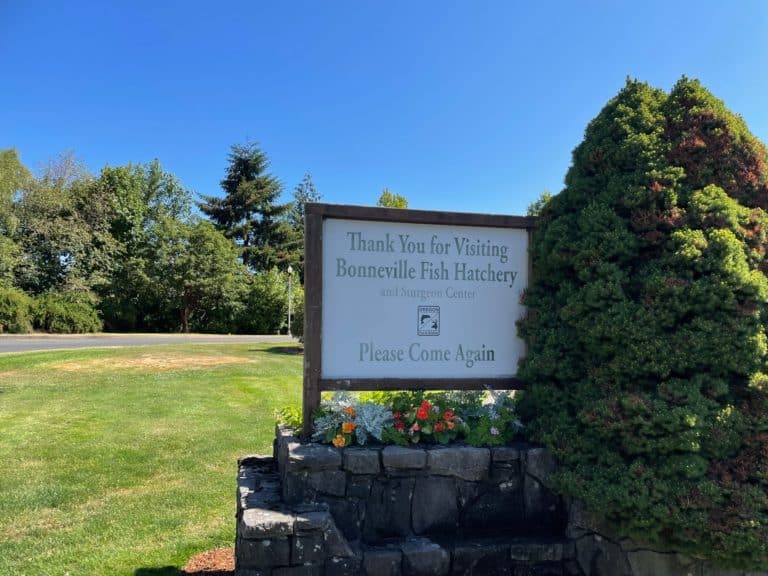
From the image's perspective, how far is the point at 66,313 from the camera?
2394cm

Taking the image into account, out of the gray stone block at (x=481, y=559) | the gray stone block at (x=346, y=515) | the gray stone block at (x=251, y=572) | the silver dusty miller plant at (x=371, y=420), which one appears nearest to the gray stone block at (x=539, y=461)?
the gray stone block at (x=481, y=559)

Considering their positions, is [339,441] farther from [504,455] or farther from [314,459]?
[504,455]

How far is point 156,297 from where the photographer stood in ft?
96.2

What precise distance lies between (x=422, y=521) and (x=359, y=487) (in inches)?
15.2

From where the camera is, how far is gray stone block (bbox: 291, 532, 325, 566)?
2488 millimetres

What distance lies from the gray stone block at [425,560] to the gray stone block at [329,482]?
1.35 ft

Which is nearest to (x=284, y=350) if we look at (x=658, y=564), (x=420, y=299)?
(x=420, y=299)

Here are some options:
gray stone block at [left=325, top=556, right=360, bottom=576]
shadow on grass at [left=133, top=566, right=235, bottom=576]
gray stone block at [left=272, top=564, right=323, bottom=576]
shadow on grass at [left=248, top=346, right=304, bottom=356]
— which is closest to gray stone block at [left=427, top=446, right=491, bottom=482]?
gray stone block at [left=325, top=556, right=360, bottom=576]

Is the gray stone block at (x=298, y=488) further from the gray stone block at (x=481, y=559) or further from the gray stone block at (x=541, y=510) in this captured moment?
the gray stone block at (x=541, y=510)

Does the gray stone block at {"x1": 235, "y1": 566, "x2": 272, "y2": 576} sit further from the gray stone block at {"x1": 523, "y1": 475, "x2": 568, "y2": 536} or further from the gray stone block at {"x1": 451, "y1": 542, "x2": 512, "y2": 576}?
the gray stone block at {"x1": 523, "y1": 475, "x2": 568, "y2": 536}

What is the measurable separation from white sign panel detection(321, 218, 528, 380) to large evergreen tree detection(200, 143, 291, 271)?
33.4m

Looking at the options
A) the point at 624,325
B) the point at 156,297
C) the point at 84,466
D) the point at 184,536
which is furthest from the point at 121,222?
the point at 624,325

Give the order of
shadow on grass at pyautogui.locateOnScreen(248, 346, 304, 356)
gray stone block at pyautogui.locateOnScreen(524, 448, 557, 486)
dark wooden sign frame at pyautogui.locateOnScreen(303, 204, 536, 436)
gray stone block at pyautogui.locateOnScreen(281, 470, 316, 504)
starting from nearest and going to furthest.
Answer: gray stone block at pyautogui.locateOnScreen(281, 470, 316, 504), gray stone block at pyautogui.locateOnScreen(524, 448, 557, 486), dark wooden sign frame at pyautogui.locateOnScreen(303, 204, 536, 436), shadow on grass at pyautogui.locateOnScreen(248, 346, 304, 356)

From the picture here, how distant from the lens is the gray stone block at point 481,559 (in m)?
2.68
